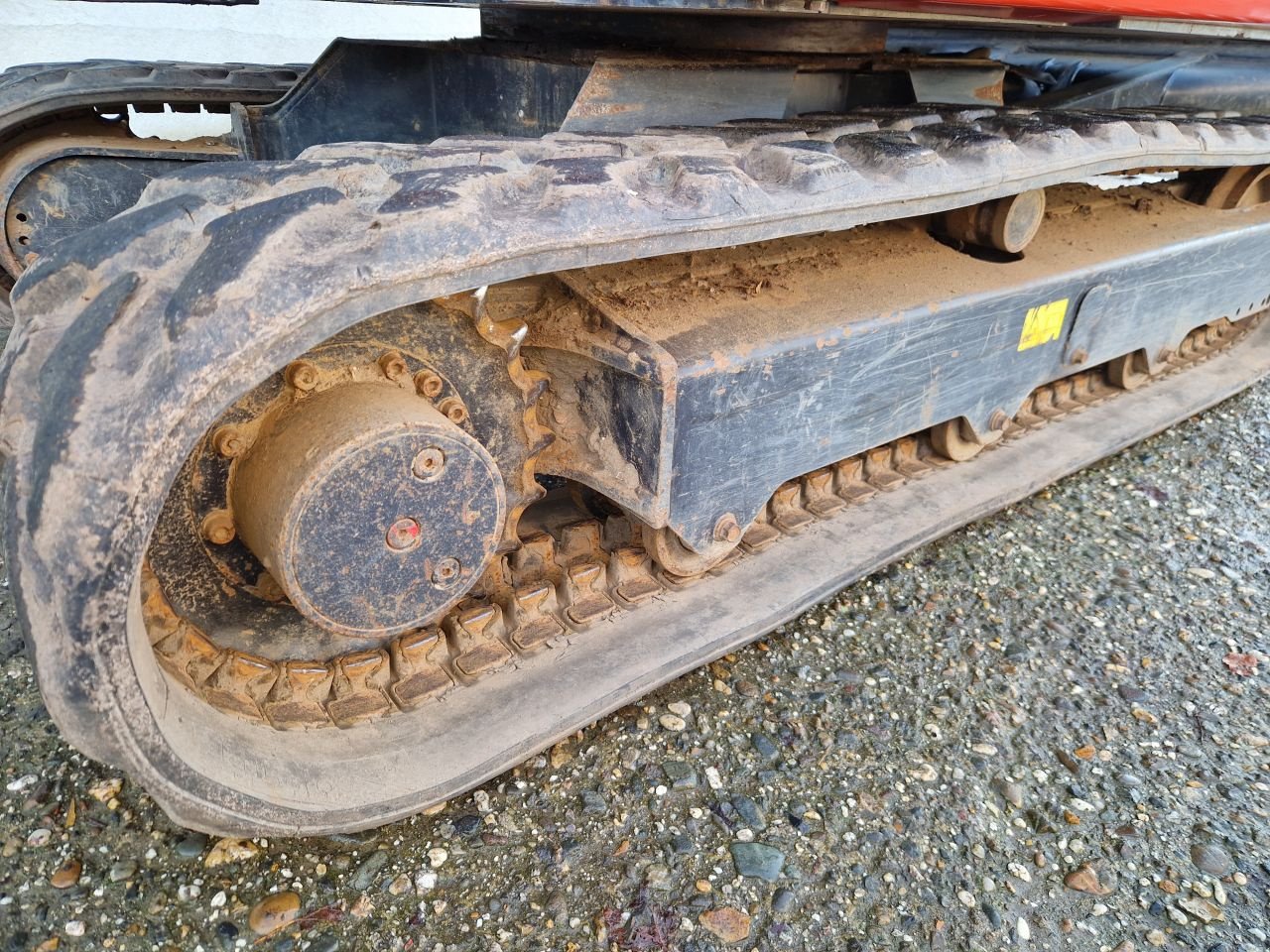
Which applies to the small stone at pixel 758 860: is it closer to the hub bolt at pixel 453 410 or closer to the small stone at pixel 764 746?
the small stone at pixel 764 746

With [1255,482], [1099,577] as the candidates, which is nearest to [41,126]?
[1099,577]

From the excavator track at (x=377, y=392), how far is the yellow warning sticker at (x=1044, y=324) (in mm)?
342

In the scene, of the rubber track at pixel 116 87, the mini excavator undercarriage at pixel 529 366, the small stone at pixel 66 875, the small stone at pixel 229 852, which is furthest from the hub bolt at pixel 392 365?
the rubber track at pixel 116 87

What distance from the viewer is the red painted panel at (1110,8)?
5.01 feet

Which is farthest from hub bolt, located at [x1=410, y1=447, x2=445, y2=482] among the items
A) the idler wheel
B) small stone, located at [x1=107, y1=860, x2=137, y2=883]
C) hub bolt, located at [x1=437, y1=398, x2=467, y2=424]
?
small stone, located at [x1=107, y1=860, x2=137, y2=883]

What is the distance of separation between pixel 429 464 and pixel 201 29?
16.2 ft

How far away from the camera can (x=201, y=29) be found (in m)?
5.09

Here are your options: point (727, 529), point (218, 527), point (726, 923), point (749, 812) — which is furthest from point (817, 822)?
point (218, 527)

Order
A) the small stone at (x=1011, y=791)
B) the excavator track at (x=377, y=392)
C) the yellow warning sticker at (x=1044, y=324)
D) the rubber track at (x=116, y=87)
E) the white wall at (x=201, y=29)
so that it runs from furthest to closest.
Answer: the white wall at (x=201, y=29) → the rubber track at (x=116, y=87) → the yellow warning sticker at (x=1044, y=324) → the small stone at (x=1011, y=791) → the excavator track at (x=377, y=392)

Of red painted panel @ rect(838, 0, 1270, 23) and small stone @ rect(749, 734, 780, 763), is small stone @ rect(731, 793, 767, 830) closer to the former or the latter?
small stone @ rect(749, 734, 780, 763)

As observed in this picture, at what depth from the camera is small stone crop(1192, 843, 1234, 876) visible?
1514 mm

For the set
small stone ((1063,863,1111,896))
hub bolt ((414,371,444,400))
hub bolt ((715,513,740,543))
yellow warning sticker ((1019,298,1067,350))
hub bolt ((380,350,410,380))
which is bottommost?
small stone ((1063,863,1111,896))

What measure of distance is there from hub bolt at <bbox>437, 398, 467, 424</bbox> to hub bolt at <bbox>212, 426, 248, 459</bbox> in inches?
11.1

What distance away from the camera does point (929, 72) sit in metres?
2.32
